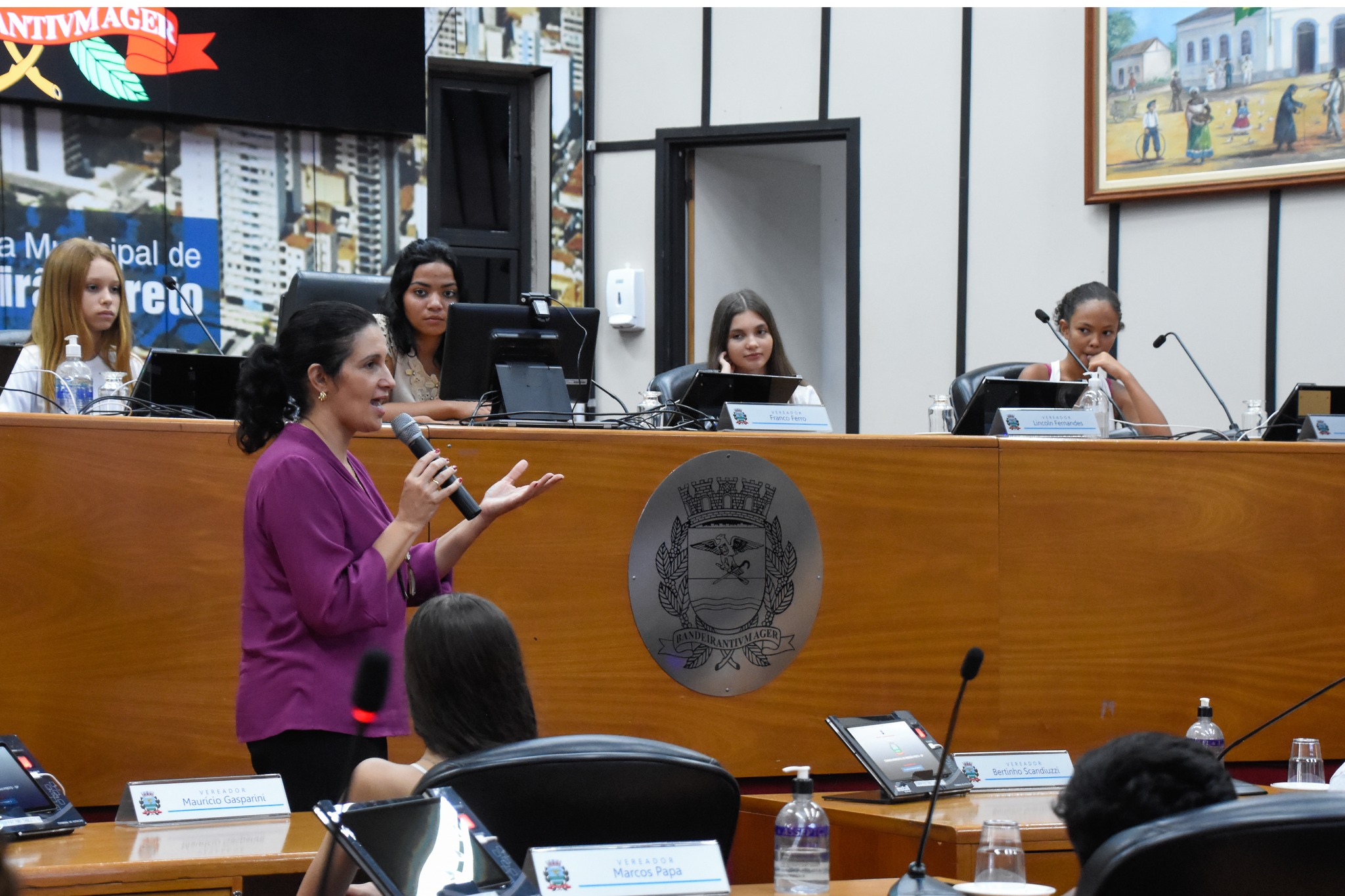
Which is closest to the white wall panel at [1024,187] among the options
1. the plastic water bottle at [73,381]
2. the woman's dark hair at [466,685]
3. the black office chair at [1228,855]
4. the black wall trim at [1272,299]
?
the black wall trim at [1272,299]

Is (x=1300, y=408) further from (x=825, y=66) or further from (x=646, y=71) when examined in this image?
(x=646, y=71)

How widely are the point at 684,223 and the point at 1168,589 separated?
3426 millimetres

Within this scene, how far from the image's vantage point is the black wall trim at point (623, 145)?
6.05 m

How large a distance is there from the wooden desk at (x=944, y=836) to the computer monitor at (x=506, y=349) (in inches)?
45.3

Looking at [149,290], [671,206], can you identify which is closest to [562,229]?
[671,206]

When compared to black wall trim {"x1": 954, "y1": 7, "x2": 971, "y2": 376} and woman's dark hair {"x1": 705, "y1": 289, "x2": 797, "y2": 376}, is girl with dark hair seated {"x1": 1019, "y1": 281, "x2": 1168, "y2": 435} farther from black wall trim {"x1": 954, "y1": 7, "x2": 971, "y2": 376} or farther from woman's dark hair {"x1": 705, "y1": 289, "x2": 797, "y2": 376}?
black wall trim {"x1": 954, "y1": 7, "x2": 971, "y2": 376}

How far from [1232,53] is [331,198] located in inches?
139

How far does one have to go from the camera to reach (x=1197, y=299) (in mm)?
5133

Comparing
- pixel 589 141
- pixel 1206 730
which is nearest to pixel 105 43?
pixel 589 141

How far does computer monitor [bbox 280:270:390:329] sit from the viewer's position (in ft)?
12.0

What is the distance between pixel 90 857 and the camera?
5.81ft

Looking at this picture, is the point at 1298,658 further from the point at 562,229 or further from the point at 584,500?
the point at 562,229

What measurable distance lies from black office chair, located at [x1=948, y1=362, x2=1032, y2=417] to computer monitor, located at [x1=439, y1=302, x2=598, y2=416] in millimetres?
1151

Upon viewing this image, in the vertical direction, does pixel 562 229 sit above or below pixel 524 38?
below
